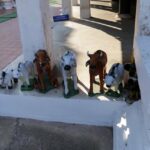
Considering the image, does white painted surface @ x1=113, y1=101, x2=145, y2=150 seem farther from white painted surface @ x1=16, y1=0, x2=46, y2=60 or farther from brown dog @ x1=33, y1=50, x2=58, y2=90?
white painted surface @ x1=16, y1=0, x2=46, y2=60

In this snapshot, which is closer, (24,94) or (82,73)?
(24,94)

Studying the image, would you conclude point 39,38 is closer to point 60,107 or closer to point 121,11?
point 60,107

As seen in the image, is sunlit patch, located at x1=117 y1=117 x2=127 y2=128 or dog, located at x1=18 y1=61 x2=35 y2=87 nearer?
sunlit patch, located at x1=117 y1=117 x2=127 y2=128

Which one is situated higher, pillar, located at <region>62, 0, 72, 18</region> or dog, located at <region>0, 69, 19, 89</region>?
pillar, located at <region>62, 0, 72, 18</region>

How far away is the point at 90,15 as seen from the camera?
236 inches

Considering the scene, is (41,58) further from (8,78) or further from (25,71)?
(8,78)

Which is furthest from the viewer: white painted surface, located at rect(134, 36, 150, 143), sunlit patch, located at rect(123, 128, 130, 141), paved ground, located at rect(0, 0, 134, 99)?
paved ground, located at rect(0, 0, 134, 99)

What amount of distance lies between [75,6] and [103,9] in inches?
32.2

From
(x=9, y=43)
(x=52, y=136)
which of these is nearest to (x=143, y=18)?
(x=52, y=136)

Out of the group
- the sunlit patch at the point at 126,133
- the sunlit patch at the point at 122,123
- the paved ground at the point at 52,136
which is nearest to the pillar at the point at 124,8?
the paved ground at the point at 52,136

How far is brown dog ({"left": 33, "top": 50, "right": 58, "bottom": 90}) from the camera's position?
2.66 meters

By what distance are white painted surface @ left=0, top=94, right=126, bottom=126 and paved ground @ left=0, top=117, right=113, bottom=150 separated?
70 millimetres

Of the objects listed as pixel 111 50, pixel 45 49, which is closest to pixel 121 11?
pixel 111 50

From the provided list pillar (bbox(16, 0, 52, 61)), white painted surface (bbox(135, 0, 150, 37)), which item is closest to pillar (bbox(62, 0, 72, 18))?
pillar (bbox(16, 0, 52, 61))
